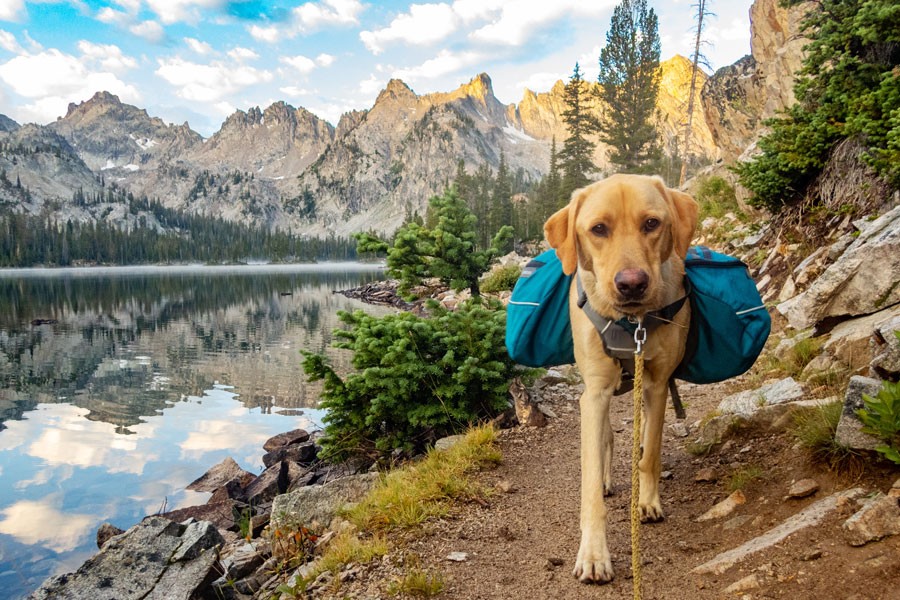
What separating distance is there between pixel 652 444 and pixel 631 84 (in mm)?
44578

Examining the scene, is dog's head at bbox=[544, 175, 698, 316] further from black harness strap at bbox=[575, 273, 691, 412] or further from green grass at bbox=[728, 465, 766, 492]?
green grass at bbox=[728, 465, 766, 492]

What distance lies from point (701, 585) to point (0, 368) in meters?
29.8

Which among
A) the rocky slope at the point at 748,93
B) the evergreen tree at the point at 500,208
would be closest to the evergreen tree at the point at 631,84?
the rocky slope at the point at 748,93

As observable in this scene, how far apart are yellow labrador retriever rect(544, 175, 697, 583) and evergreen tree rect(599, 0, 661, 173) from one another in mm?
39911

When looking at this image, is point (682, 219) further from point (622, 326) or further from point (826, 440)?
point (826, 440)

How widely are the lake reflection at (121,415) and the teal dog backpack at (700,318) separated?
892 centimetres

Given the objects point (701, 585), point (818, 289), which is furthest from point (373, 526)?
point (818, 289)

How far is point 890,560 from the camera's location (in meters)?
2.57

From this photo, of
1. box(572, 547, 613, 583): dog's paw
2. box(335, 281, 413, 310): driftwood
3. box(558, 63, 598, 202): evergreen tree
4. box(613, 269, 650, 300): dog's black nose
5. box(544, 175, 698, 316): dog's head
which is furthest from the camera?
box(335, 281, 413, 310): driftwood

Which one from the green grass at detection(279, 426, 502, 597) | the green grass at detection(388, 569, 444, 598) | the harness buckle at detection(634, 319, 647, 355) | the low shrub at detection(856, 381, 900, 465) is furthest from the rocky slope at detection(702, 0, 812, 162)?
the green grass at detection(388, 569, 444, 598)

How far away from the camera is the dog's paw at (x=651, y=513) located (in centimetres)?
399

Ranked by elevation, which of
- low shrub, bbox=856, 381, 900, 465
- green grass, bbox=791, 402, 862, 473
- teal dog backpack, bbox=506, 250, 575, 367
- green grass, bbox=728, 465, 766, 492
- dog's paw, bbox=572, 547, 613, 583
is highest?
teal dog backpack, bbox=506, 250, 575, 367

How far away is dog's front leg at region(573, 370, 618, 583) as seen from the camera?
330 cm

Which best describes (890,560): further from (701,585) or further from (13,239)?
(13,239)
